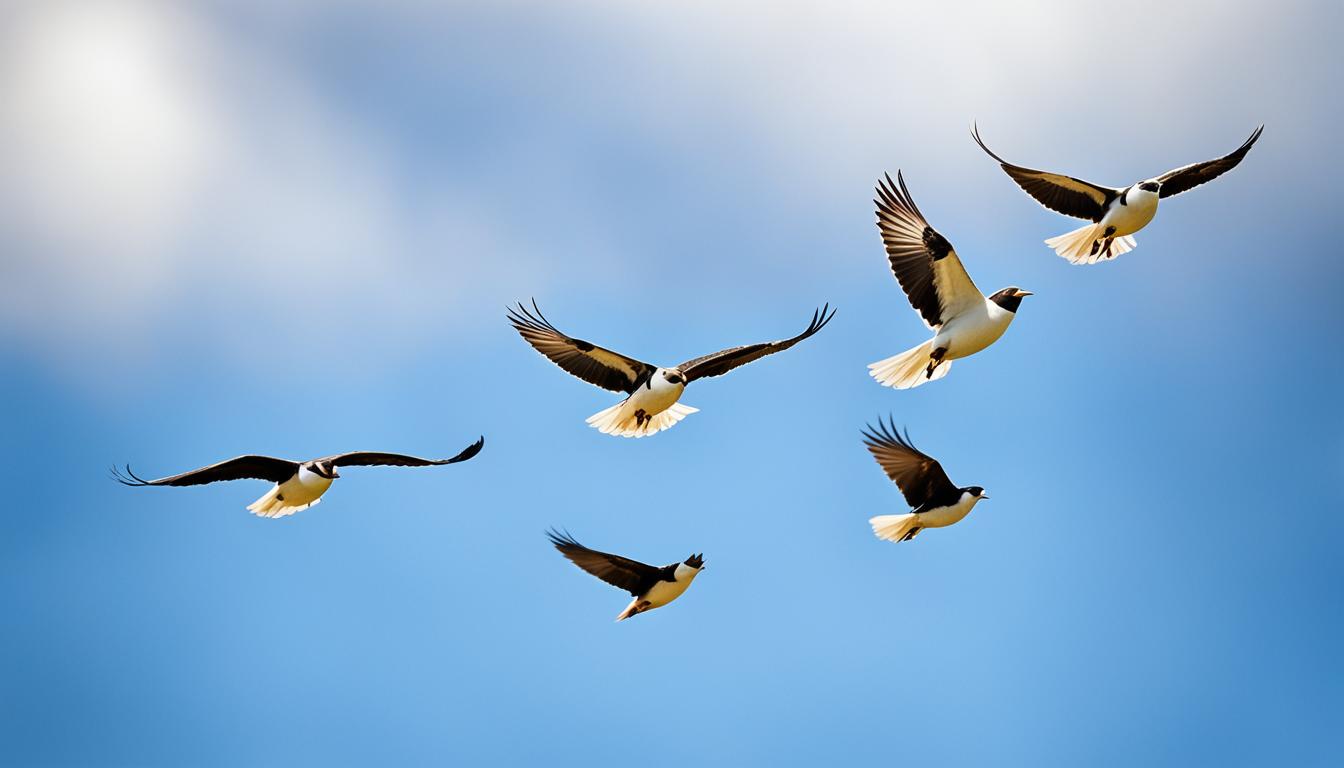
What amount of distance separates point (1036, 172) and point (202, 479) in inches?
401

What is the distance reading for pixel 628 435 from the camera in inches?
695

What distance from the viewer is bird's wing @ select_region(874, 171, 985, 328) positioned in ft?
51.0

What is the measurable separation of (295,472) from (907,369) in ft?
22.6

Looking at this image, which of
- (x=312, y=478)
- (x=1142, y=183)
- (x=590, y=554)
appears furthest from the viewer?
(x=1142, y=183)

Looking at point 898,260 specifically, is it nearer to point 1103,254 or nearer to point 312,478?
point 1103,254

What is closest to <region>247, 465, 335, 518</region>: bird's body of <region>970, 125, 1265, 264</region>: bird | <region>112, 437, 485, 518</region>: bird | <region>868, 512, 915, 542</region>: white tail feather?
<region>112, 437, 485, 518</region>: bird

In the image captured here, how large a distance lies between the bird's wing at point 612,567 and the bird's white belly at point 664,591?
0.08 metres

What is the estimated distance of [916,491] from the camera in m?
16.3

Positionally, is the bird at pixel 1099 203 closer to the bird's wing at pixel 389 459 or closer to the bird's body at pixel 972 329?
the bird's body at pixel 972 329

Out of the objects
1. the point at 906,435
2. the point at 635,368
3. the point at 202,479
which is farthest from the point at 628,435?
the point at 202,479

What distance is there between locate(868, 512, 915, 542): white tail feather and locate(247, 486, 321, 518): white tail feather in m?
6.35

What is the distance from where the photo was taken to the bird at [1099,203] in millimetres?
17906

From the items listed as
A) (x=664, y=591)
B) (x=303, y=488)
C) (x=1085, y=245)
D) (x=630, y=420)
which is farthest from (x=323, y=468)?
(x=1085, y=245)

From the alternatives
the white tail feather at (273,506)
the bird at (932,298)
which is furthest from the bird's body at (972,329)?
the white tail feather at (273,506)
